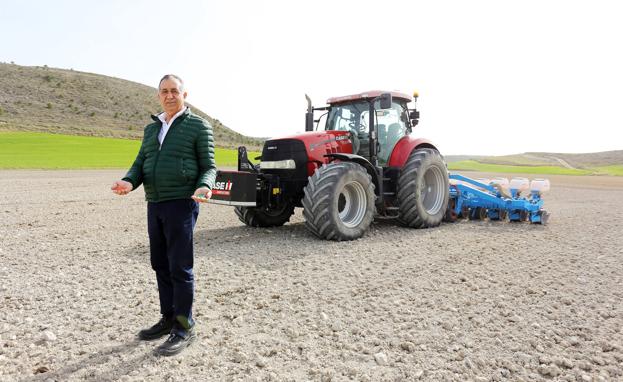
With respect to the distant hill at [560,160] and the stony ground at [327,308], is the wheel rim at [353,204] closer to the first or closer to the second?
the stony ground at [327,308]

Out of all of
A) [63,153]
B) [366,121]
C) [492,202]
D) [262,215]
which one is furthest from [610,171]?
[63,153]

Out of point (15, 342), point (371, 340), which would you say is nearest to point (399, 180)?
point (371, 340)

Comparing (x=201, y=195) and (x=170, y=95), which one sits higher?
(x=170, y=95)

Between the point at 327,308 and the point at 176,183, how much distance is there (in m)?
1.80

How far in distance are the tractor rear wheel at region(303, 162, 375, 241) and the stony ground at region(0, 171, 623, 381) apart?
0.27 metres

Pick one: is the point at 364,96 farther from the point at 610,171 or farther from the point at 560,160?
the point at 560,160

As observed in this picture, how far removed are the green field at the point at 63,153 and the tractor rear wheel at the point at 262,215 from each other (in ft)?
80.4

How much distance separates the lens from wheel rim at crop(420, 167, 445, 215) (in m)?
9.19

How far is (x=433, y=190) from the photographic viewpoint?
368 inches

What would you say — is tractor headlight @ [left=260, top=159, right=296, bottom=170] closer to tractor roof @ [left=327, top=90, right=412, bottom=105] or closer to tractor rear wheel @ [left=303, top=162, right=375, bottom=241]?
tractor rear wheel @ [left=303, top=162, right=375, bottom=241]

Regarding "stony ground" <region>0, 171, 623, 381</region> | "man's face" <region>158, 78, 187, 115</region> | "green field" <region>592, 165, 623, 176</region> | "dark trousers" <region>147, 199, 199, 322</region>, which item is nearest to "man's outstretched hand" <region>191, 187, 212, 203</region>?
"dark trousers" <region>147, 199, 199, 322</region>

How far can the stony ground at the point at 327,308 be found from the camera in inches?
120

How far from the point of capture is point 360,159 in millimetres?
7730

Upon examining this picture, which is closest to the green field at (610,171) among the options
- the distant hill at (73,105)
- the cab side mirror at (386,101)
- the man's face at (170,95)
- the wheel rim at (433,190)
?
the wheel rim at (433,190)
